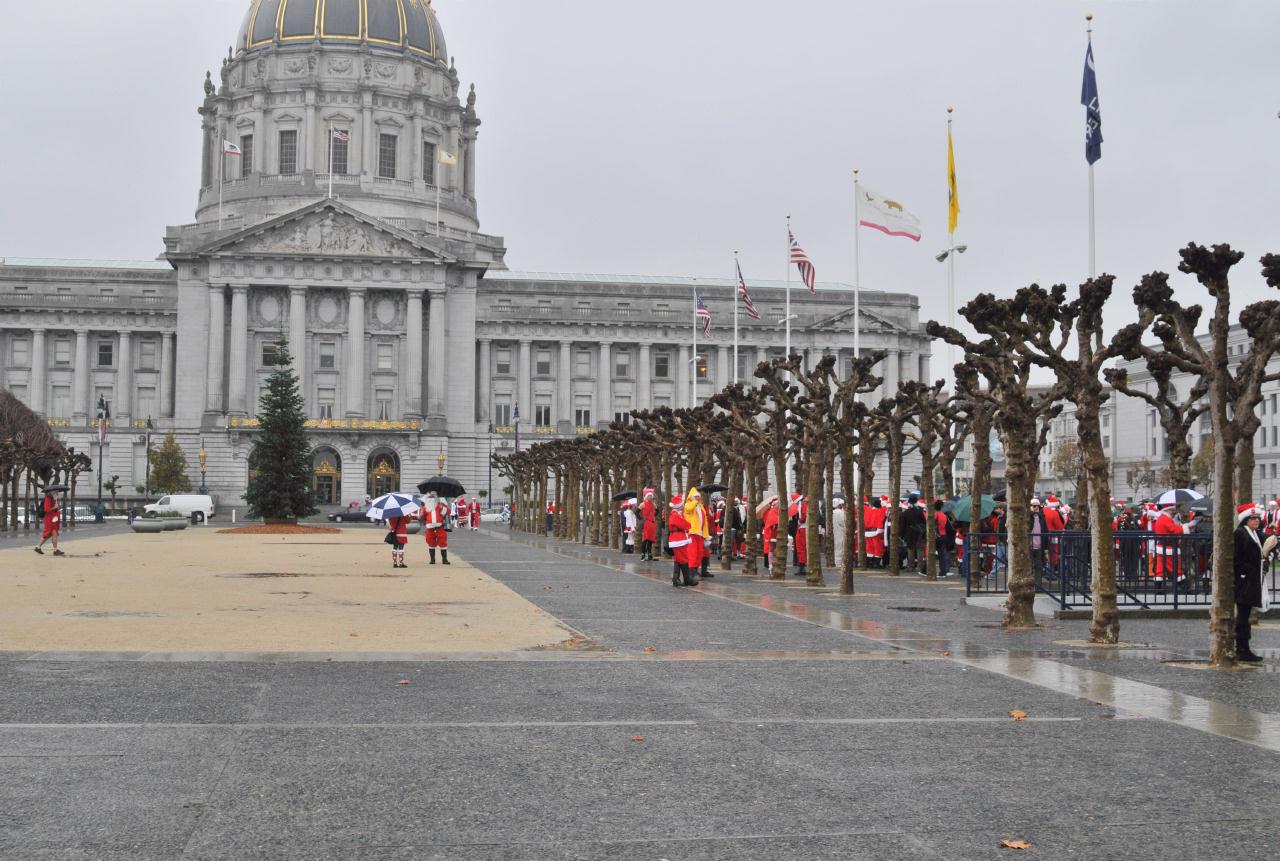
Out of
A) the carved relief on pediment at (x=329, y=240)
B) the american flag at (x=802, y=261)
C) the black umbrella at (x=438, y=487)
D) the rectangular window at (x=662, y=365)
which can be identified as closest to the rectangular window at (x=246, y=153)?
the carved relief on pediment at (x=329, y=240)

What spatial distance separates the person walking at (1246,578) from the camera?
1648 centimetres

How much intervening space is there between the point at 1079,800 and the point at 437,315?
373 feet

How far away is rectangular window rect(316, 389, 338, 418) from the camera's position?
392 ft

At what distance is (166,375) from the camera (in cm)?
12344

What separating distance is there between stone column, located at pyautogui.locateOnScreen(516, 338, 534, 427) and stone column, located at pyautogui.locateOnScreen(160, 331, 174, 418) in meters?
28.5

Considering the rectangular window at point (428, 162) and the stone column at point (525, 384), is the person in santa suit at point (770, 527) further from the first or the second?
the rectangular window at point (428, 162)

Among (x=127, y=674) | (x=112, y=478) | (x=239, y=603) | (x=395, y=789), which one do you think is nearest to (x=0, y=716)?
(x=127, y=674)

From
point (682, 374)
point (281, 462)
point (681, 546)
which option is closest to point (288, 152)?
point (682, 374)

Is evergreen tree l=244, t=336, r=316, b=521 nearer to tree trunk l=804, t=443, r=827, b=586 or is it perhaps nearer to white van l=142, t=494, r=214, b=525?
white van l=142, t=494, r=214, b=525

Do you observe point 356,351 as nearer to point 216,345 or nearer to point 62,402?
point 216,345

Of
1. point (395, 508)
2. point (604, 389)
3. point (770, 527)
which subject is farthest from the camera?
point (604, 389)

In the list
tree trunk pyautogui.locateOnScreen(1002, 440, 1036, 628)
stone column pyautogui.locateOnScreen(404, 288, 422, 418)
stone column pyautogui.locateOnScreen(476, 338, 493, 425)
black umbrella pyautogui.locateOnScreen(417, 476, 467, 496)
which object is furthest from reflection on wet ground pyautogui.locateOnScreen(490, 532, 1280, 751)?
stone column pyautogui.locateOnScreen(476, 338, 493, 425)

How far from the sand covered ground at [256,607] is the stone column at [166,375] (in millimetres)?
86901

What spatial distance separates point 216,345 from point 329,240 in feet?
39.4
